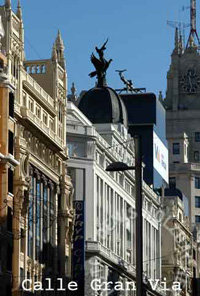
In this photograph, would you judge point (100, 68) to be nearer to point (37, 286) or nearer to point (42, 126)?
point (42, 126)

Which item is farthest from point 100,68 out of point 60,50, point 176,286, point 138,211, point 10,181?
point 138,211

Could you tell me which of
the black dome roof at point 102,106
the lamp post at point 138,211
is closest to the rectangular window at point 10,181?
the lamp post at point 138,211

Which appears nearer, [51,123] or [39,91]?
[39,91]

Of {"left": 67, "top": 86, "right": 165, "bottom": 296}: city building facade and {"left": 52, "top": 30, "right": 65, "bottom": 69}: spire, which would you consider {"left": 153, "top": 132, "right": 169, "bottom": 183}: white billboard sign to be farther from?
{"left": 52, "top": 30, "right": 65, "bottom": 69}: spire

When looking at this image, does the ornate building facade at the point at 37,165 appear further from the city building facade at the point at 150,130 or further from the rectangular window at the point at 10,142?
the city building facade at the point at 150,130

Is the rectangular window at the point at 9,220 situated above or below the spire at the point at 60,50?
below

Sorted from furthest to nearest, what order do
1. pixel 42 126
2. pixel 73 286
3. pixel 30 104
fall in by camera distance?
pixel 73 286 → pixel 42 126 → pixel 30 104

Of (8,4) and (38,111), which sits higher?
(8,4)

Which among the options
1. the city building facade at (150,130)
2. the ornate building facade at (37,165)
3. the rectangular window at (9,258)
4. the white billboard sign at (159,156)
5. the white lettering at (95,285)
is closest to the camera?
the rectangular window at (9,258)

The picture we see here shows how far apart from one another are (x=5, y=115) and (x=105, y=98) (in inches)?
1942

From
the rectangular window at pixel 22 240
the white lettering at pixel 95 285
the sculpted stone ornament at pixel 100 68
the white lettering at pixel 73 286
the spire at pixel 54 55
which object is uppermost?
the sculpted stone ornament at pixel 100 68

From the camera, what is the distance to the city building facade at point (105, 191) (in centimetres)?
11900

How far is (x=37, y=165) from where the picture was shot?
97.8m

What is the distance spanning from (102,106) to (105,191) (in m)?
14.1
